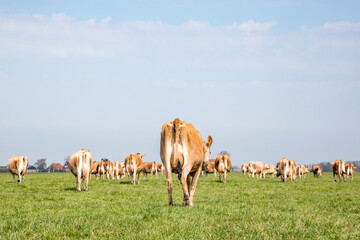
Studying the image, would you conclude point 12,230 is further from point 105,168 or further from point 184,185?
point 105,168

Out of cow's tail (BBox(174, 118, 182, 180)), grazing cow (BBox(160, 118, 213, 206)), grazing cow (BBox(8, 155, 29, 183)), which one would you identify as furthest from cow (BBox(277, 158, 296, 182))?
cow's tail (BBox(174, 118, 182, 180))

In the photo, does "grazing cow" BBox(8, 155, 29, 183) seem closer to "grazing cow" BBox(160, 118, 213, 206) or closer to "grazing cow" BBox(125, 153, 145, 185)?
"grazing cow" BBox(125, 153, 145, 185)

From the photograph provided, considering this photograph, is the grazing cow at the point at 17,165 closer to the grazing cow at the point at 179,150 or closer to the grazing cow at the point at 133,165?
the grazing cow at the point at 133,165

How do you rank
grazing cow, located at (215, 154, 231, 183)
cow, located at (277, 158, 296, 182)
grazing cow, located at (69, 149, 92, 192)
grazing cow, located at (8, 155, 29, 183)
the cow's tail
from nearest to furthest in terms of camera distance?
the cow's tail
grazing cow, located at (69, 149, 92, 192)
grazing cow, located at (8, 155, 29, 183)
grazing cow, located at (215, 154, 231, 183)
cow, located at (277, 158, 296, 182)

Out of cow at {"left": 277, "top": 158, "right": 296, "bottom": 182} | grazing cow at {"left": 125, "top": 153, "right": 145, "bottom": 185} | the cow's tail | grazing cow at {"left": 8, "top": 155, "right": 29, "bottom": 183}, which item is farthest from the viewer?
cow at {"left": 277, "top": 158, "right": 296, "bottom": 182}

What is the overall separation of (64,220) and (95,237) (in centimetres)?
201

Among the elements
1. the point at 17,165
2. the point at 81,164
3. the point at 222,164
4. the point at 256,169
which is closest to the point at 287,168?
the point at 222,164

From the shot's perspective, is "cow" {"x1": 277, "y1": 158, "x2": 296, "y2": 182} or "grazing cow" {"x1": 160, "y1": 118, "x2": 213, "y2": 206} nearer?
"grazing cow" {"x1": 160, "y1": 118, "x2": 213, "y2": 206}

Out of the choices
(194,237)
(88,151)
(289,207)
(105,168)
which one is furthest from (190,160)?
(105,168)

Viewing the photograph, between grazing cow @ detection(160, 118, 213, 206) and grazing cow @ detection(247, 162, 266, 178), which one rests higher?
grazing cow @ detection(160, 118, 213, 206)

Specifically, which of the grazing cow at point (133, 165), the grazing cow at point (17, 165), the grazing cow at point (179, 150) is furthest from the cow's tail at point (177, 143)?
the grazing cow at point (17, 165)

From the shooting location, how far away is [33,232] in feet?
23.0

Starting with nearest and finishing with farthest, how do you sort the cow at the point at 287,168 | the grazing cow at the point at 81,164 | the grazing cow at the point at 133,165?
the grazing cow at the point at 81,164 < the grazing cow at the point at 133,165 < the cow at the point at 287,168

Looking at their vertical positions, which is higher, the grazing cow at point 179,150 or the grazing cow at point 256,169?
the grazing cow at point 179,150
